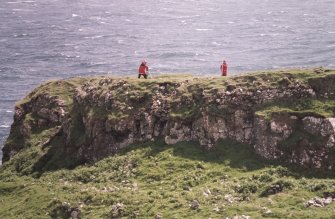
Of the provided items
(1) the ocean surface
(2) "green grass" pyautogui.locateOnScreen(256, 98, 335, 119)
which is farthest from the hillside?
(1) the ocean surface

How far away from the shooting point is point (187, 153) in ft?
117

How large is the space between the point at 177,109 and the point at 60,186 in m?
9.75

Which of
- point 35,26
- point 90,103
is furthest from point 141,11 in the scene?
point 90,103

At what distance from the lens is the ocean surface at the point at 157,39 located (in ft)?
316

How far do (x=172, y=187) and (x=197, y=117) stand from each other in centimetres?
664

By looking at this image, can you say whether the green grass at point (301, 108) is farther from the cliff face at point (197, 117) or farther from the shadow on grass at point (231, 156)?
the shadow on grass at point (231, 156)

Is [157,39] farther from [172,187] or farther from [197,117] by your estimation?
[172,187]

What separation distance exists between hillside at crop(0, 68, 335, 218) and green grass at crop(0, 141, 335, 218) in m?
0.07

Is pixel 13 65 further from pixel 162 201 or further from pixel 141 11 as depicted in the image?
pixel 162 201

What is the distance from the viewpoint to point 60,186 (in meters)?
36.5

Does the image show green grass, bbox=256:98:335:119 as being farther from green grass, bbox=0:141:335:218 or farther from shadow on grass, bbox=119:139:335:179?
green grass, bbox=0:141:335:218

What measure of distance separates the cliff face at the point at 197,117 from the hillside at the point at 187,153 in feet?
0.24

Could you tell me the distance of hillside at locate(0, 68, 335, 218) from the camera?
1185 inches

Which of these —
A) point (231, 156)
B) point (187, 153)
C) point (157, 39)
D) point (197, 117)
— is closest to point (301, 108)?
point (231, 156)
